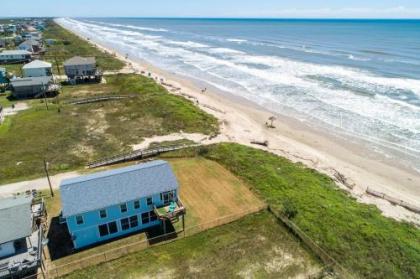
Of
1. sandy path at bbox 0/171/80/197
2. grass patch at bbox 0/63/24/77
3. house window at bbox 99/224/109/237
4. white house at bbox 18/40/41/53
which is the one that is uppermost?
house window at bbox 99/224/109/237

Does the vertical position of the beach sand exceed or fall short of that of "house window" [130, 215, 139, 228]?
it falls short

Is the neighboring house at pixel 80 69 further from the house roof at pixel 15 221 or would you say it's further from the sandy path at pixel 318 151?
the house roof at pixel 15 221

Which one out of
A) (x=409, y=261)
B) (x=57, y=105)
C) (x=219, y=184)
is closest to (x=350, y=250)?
(x=409, y=261)

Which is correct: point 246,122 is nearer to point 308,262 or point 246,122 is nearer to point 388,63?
point 308,262

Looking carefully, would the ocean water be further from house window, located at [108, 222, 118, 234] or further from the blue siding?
house window, located at [108, 222, 118, 234]

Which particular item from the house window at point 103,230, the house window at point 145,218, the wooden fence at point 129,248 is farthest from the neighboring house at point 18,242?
the house window at point 145,218

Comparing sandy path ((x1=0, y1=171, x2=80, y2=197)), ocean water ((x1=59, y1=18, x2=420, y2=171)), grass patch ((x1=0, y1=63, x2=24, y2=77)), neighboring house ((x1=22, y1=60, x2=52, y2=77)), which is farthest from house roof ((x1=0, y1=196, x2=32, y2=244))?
grass patch ((x1=0, y1=63, x2=24, y2=77))
